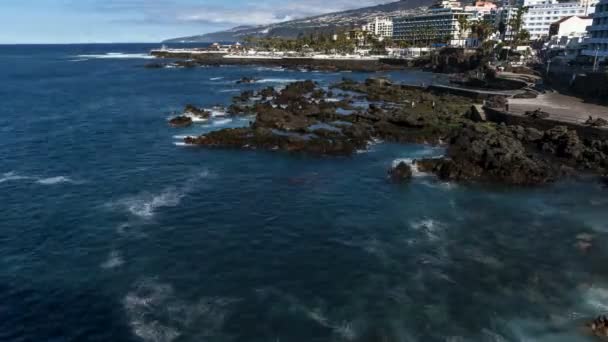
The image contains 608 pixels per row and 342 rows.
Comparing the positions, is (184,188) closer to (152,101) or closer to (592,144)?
(592,144)

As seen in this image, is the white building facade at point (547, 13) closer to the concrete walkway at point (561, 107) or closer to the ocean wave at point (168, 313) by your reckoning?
the concrete walkway at point (561, 107)

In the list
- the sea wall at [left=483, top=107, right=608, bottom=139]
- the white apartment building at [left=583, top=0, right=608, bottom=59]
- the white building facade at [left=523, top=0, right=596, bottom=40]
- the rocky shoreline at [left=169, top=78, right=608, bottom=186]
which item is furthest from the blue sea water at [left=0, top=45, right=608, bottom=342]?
the white building facade at [left=523, top=0, right=596, bottom=40]

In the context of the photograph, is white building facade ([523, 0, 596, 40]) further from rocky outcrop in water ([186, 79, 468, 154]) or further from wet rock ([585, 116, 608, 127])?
wet rock ([585, 116, 608, 127])

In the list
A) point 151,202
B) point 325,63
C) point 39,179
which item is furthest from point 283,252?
point 325,63

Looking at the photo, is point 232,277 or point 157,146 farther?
point 157,146

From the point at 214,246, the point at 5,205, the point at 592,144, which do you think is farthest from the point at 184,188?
the point at 592,144

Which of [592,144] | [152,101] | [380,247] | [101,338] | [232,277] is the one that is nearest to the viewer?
[101,338]

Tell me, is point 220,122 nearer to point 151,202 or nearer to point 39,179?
point 39,179
